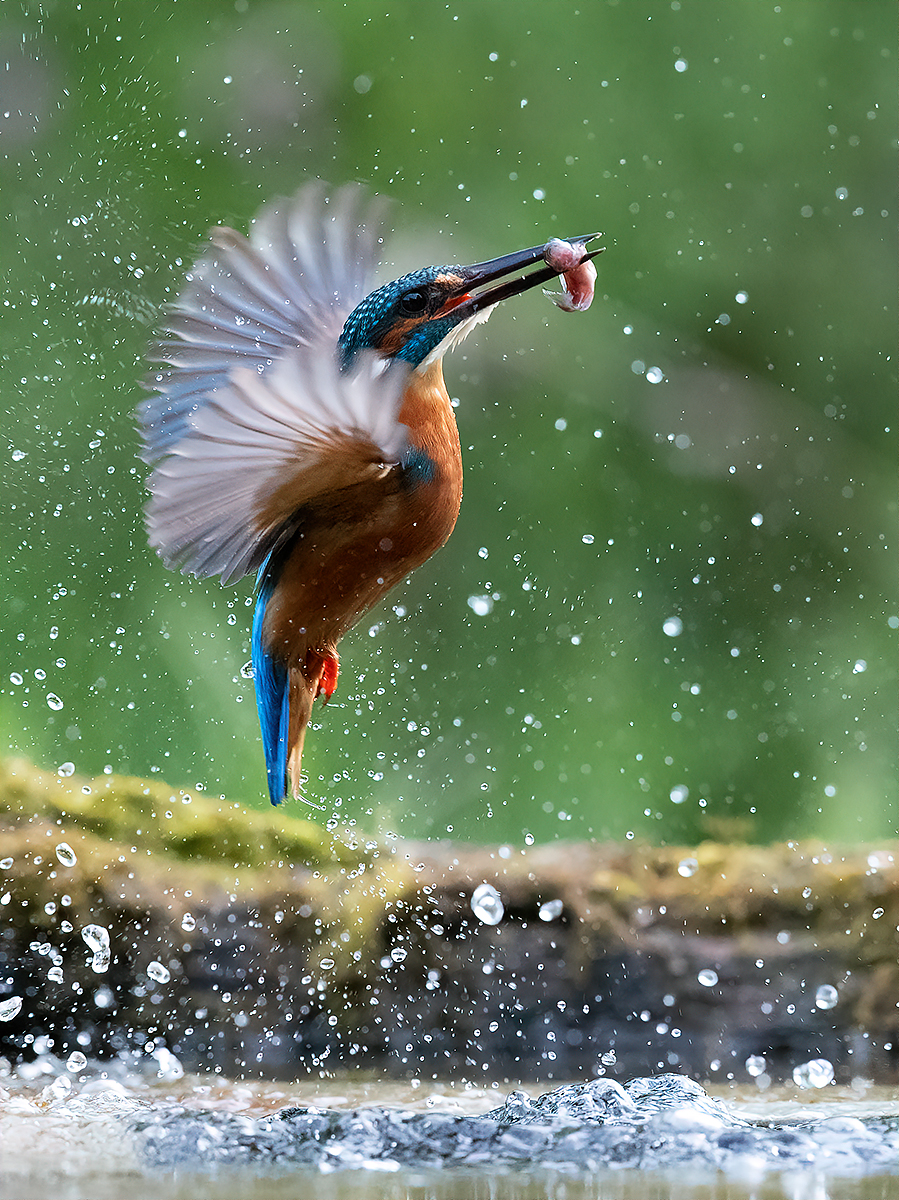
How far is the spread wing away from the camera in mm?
1444

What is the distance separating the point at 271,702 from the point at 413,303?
23.7 inches

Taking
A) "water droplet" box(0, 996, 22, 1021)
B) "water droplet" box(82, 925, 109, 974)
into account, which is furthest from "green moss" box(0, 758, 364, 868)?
"water droplet" box(0, 996, 22, 1021)

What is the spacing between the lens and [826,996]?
2049 mm

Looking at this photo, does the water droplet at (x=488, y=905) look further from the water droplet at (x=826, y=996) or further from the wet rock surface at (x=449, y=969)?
the water droplet at (x=826, y=996)

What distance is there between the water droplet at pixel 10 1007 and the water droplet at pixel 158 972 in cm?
20

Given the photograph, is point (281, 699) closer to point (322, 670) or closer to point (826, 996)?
point (322, 670)

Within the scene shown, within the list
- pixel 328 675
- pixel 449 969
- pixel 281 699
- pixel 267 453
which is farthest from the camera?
pixel 449 969

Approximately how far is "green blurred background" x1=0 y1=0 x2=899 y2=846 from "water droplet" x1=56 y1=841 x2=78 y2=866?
→ 3.29 feet

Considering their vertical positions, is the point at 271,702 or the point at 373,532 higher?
the point at 373,532

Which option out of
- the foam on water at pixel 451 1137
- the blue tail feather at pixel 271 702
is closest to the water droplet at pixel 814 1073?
the foam on water at pixel 451 1137

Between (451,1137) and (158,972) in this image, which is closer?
(451,1137)

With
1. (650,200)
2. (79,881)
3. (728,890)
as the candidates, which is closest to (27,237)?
(650,200)

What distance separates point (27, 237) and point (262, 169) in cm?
64

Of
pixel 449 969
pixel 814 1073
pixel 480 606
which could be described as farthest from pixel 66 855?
pixel 480 606
